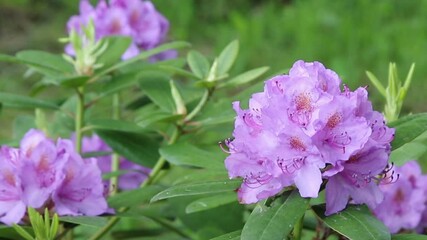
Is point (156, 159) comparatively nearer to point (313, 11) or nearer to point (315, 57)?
point (315, 57)

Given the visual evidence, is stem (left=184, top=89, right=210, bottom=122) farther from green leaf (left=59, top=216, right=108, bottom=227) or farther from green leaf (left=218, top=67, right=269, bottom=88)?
green leaf (left=59, top=216, right=108, bottom=227)

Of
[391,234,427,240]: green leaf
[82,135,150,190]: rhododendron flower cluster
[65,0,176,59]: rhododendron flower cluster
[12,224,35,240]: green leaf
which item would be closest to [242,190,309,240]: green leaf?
[391,234,427,240]: green leaf

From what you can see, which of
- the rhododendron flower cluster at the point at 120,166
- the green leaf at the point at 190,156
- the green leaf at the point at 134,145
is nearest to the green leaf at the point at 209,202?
the green leaf at the point at 190,156

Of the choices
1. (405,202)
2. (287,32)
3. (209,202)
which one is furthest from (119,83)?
(287,32)

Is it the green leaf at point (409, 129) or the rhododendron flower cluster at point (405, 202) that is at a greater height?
the green leaf at point (409, 129)

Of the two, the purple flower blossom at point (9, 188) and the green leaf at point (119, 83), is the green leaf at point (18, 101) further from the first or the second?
the purple flower blossom at point (9, 188)

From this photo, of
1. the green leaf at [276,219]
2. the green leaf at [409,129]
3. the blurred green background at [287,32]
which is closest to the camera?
the green leaf at [276,219]
